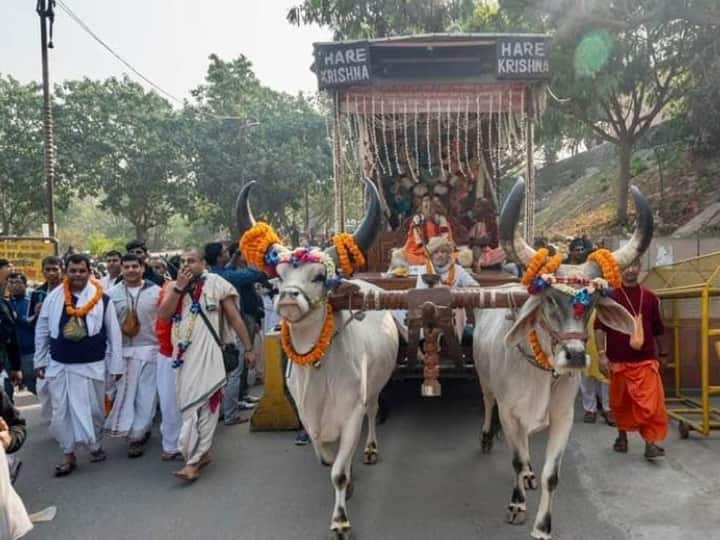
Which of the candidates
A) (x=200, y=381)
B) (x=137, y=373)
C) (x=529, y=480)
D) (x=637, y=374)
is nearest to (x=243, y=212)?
(x=200, y=381)

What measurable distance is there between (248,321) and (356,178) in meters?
3.26

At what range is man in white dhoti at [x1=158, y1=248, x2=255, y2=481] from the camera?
17.1ft

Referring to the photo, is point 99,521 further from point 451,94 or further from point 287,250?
point 451,94

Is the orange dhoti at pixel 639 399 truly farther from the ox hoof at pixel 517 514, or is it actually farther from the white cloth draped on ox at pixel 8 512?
the white cloth draped on ox at pixel 8 512

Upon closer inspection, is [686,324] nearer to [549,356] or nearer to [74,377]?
[549,356]

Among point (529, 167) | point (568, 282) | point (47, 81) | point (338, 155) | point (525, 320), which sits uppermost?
point (47, 81)

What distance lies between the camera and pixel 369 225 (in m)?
4.15

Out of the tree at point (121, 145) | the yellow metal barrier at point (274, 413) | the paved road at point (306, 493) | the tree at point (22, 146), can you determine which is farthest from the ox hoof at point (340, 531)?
the tree at point (121, 145)

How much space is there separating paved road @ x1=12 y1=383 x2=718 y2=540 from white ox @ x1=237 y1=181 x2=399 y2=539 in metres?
0.50

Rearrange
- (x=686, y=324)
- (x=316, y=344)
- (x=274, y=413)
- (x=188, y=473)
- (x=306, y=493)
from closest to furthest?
(x=316, y=344) → (x=306, y=493) → (x=188, y=473) → (x=274, y=413) → (x=686, y=324)

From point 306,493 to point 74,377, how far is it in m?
2.19

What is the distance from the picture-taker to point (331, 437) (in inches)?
167

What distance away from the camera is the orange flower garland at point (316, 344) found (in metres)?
3.98

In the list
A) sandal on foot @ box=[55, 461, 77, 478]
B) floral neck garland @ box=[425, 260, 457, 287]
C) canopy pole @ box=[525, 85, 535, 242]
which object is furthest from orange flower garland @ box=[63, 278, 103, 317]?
canopy pole @ box=[525, 85, 535, 242]
